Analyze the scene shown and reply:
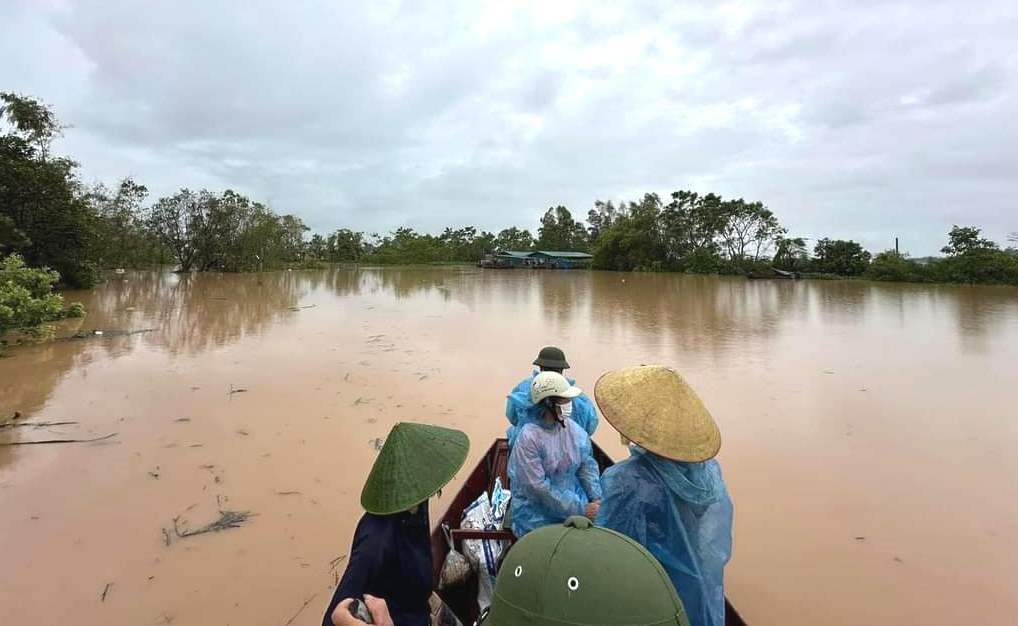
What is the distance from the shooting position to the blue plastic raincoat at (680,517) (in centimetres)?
170

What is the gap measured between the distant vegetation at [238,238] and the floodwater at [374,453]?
26.0ft

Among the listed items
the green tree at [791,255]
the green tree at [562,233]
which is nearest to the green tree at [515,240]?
the green tree at [562,233]

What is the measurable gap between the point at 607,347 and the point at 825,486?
6.17m

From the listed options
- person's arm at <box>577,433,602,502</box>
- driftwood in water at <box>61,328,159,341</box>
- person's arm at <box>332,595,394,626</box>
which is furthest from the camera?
driftwood in water at <box>61,328,159,341</box>

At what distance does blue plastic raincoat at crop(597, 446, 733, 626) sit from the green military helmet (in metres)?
0.80

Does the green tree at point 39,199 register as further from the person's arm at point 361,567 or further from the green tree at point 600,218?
the green tree at point 600,218

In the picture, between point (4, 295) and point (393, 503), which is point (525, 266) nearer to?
point (4, 295)

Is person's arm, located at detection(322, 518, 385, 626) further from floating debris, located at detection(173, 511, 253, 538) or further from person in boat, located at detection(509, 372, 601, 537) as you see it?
floating debris, located at detection(173, 511, 253, 538)

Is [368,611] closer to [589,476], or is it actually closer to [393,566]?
[393,566]

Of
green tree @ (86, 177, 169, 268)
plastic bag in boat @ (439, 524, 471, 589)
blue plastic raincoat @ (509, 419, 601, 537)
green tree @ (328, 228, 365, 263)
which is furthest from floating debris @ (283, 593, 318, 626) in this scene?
green tree @ (328, 228, 365, 263)

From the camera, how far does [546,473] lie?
2.58 m

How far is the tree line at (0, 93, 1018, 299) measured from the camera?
17391mm

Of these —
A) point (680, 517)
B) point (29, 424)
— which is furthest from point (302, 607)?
point (29, 424)

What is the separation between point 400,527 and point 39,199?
22265 millimetres
